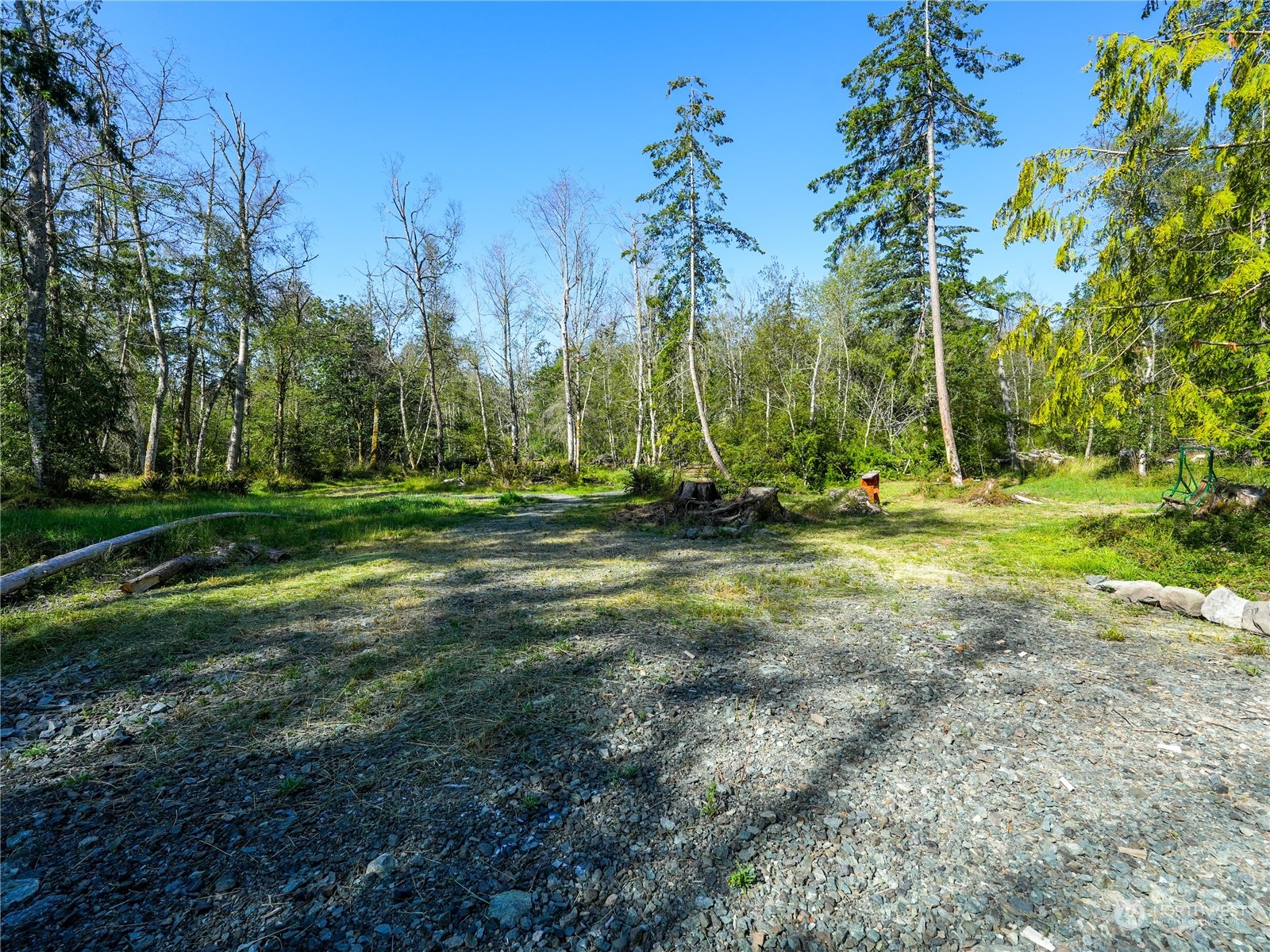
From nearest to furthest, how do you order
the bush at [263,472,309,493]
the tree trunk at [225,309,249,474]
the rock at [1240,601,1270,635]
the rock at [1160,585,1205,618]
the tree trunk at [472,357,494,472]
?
the rock at [1240,601,1270,635], the rock at [1160,585,1205,618], the tree trunk at [225,309,249,474], the bush at [263,472,309,493], the tree trunk at [472,357,494,472]

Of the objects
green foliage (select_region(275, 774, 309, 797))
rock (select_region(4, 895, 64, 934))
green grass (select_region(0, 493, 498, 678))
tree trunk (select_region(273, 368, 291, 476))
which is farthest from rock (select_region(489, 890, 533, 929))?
tree trunk (select_region(273, 368, 291, 476))

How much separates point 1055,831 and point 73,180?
76.1 feet

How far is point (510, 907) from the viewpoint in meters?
1.83

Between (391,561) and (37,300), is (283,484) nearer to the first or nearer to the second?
(37,300)

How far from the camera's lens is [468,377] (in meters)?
41.9

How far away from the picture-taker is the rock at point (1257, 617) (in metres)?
4.16

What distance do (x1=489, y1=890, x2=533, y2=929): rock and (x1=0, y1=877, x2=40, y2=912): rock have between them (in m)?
1.64

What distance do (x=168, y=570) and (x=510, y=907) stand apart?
6.59 m

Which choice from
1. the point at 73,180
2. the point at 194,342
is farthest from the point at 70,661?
the point at 194,342

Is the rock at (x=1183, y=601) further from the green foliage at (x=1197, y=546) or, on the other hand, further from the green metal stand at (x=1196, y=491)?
the green metal stand at (x=1196, y=491)

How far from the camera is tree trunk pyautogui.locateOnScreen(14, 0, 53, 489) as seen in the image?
11.1 m

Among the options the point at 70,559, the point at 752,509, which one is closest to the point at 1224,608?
the point at 752,509

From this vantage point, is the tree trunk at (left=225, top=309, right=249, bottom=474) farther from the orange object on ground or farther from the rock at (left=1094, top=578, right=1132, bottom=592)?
the rock at (left=1094, top=578, right=1132, bottom=592)

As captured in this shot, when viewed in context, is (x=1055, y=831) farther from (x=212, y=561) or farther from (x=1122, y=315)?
(x=212, y=561)
